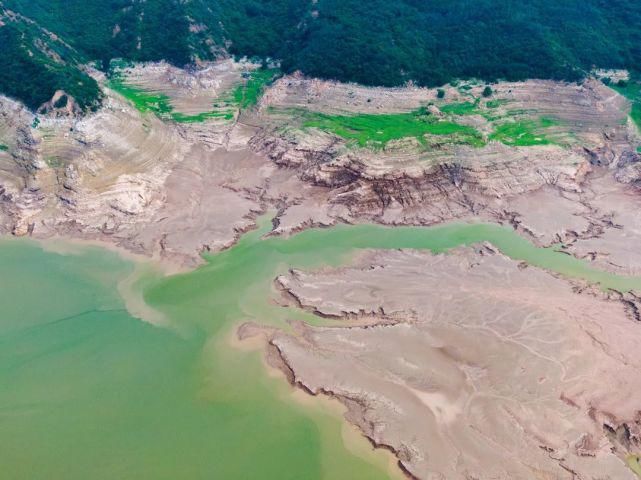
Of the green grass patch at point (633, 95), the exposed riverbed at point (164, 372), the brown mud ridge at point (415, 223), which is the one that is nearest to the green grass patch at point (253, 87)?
the brown mud ridge at point (415, 223)

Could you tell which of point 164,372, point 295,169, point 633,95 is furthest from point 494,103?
point 164,372

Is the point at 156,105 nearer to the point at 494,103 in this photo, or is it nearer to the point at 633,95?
the point at 494,103

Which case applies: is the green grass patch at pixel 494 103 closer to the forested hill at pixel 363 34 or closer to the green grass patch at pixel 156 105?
the forested hill at pixel 363 34

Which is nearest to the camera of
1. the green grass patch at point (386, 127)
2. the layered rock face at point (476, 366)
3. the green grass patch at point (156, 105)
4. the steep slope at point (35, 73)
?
the layered rock face at point (476, 366)

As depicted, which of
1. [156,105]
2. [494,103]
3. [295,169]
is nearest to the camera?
[295,169]

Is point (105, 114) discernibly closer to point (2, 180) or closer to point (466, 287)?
point (2, 180)

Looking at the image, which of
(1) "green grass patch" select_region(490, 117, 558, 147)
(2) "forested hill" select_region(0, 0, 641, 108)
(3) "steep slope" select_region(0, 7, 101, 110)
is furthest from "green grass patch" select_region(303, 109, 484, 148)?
(3) "steep slope" select_region(0, 7, 101, 110)
